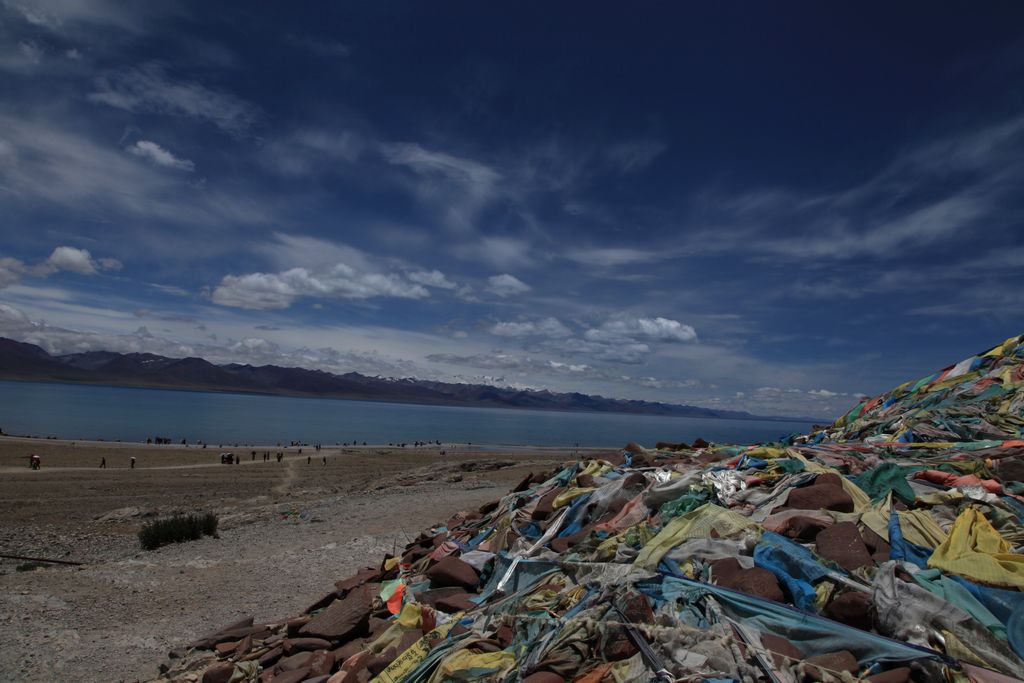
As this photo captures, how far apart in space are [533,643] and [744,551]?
6.13 ft

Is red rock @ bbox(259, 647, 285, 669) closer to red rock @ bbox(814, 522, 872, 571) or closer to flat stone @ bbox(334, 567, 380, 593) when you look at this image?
flat stone @ bbox(334, 567, 380, 593)

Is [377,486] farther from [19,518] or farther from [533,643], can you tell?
[533,643]

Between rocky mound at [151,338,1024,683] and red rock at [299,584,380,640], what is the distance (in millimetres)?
22

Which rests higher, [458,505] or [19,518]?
[458,505]

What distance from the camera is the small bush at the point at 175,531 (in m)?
13.0

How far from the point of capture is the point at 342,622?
6.21 m

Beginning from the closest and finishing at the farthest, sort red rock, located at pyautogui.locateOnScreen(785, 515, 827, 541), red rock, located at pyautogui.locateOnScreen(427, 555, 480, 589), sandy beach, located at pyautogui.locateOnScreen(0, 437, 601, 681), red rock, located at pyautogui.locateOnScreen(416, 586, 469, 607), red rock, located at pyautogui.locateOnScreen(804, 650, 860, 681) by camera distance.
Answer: red rock, located at pyautogui.locateOnScreen(804, 650, 860, 681) < red rock, located at pyautogui.locateOnScreen(785, 515, 827, 541) < red rock, located at pyautogui.locateOnScreen(416, 586, 469, 607) < red rock, located at pyautogui.locateOnScreen(427, 555, 480, 589) < sandy beach, located at pyautogui.locateOnScreen(0, 437, 601, 681)

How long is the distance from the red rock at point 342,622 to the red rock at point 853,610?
4496mm

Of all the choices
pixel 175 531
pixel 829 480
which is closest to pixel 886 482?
pixel 829 480

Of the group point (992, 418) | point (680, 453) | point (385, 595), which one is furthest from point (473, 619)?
point (992, 418)

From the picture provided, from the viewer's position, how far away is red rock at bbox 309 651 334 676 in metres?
5.51

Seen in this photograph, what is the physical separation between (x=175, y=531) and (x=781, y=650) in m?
13.8

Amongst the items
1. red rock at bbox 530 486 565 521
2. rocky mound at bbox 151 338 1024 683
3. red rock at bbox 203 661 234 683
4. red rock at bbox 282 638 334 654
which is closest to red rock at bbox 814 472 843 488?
rocky mound at bbox 151 338 1024 683

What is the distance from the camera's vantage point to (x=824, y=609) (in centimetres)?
399
